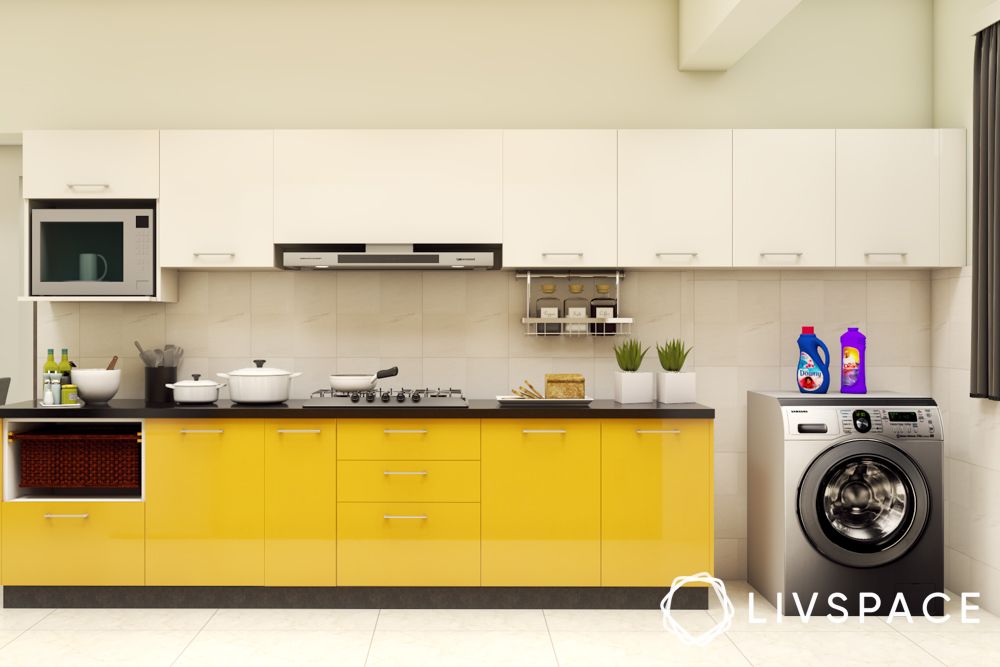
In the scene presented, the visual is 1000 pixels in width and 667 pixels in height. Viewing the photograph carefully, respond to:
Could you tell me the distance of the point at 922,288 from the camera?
146 inches

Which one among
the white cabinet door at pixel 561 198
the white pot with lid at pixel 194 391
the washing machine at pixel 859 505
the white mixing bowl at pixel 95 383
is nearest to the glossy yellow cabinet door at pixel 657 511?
the washing machine at pixel 859 505

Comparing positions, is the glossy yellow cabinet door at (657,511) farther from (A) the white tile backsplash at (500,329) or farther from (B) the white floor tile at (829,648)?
(A) the white tile backsplash at (500,329)

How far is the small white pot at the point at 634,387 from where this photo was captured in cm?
339

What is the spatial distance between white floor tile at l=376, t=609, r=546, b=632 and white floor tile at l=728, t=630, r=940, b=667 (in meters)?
0.81

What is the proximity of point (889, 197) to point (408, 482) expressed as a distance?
2.51 meters

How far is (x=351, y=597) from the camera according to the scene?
10.4 ft

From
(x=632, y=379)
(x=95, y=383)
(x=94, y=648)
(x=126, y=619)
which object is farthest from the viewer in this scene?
(x=632, y=379)

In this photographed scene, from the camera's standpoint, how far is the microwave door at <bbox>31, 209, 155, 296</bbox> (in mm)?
3326

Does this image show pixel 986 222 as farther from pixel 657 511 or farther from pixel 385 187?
pixel 385 187

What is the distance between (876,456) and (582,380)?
4.13 ft

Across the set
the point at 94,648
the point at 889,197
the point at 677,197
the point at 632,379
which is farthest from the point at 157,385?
the point at 889,197

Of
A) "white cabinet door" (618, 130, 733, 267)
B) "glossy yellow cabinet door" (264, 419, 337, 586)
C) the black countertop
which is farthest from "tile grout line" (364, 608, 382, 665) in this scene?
"white cabinet door" (618, 130, 733, 267)

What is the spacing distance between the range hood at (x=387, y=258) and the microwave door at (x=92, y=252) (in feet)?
1.99

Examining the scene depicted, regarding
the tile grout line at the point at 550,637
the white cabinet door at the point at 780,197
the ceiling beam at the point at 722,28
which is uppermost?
the ceiling beam at the point at 722,28
